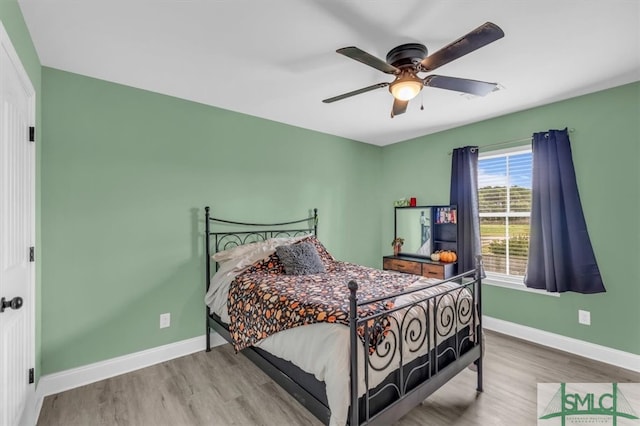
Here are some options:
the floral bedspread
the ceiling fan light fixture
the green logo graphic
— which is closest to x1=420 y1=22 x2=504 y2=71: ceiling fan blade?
A: the ceiling fan light fixture

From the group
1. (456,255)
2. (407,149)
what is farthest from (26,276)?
(407,149)

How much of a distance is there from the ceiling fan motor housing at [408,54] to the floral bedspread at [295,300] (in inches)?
63.4

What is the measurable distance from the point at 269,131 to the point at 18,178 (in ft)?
7.71

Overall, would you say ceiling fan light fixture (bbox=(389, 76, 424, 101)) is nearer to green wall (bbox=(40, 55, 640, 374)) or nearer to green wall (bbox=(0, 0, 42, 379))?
green wall (bbox=(40, 55, 640, 374))

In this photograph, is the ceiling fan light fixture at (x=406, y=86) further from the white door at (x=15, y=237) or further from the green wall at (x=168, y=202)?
the white door at (x=15, y=237)

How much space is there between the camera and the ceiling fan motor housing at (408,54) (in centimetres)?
198

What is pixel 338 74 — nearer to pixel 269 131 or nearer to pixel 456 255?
pixel 269 131

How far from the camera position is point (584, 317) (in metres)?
2.94

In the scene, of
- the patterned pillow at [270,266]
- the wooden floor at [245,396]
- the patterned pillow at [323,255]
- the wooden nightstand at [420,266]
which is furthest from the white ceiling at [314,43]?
the wooden floor at [245,396]

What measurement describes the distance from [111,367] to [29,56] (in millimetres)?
2440

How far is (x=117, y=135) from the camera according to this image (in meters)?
2.67

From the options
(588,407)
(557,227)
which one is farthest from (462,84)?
(588,407)

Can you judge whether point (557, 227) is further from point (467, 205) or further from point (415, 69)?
point (415, 69)

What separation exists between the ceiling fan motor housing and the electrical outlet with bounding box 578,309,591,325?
2.93m
